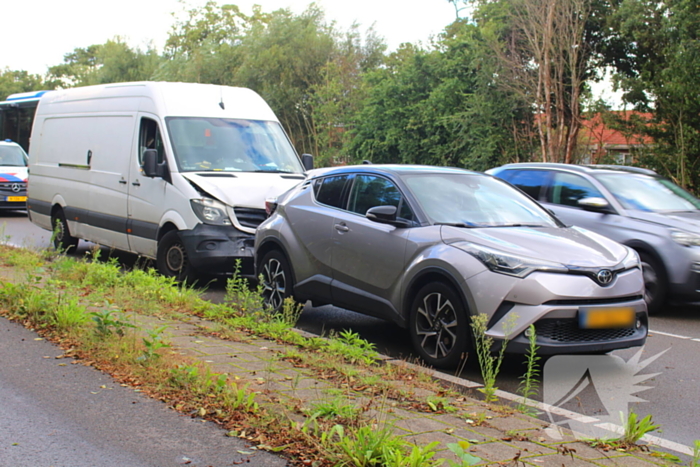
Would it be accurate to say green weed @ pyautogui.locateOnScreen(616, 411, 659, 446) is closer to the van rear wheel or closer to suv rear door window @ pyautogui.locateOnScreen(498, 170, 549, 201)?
suv rear door window @ pyautogui.locateOnScreen(498, 170, 549, 201)

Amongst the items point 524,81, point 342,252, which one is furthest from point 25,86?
point 342,252

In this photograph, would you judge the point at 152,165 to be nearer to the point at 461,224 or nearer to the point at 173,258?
the point at 173,258

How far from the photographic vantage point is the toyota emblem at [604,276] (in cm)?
580

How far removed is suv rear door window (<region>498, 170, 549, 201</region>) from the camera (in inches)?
422

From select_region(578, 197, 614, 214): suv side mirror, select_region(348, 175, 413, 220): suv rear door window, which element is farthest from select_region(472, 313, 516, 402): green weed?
select_region(578, 197, 614, 214): suv side mirror

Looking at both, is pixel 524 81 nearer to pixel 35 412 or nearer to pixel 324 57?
pixel 324 57

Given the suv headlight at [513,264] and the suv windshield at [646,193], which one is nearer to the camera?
the suv headlight at [513,264]

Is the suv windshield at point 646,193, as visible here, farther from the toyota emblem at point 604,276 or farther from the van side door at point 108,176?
the van side door at point 108,176

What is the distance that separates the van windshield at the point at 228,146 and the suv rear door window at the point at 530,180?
126 inches

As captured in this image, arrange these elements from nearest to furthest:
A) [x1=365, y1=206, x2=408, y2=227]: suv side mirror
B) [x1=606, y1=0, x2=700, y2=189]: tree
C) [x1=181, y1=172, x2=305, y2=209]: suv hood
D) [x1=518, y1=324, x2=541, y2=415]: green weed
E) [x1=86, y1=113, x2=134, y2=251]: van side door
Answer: [x1=518, y1=324, x2=541, y2=415]: green weed → [x1=365, y1=206, x2=408, y2=227]: suv side mirror → [x1=181, y1=172, x2=305, y2=209]: suv hood → [x1=86, y1=113, x2=134, y2=251]: van side door → [x1=606, y1=0, x2=700, y2=189]: tree

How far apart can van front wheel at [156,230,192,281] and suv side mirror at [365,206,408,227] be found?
392 centimetres

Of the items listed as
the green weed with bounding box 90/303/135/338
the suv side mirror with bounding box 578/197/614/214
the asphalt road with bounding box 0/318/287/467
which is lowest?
the asphalt road with bounding box 0/318/287/467

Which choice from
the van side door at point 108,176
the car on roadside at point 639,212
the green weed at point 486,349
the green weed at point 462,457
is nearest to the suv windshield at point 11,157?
the van side door at point 108,176

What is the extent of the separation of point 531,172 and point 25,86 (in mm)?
111520
